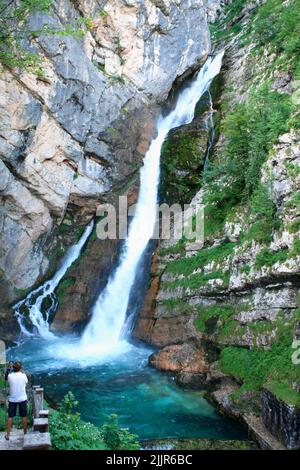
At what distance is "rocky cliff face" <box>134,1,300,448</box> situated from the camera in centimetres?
1151

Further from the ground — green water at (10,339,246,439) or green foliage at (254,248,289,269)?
green foliage at (254,248,289,269)

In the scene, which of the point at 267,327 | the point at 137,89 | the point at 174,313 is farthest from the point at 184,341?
the point at 137,89

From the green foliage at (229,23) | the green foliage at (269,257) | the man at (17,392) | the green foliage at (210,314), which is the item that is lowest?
the man at (17,392)

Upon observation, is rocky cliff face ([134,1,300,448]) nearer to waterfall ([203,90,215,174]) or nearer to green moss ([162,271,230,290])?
green moss ([162,271,230,290])

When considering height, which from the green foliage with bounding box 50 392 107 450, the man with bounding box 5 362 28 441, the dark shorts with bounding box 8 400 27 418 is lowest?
the green foliage with bounding box 50 392 107 450

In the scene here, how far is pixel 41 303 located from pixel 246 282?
32.3 ft

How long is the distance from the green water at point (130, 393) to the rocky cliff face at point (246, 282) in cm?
64

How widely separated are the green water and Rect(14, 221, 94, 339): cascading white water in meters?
1.66

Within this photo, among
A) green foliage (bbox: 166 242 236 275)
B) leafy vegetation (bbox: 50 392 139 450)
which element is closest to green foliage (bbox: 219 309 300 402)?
green foliage (bbox: 166 242 236 275)

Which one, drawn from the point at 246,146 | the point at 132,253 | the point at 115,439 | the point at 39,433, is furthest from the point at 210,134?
the point at 39,433

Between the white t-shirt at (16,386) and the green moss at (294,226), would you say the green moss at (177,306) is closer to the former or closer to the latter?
the green moss at (294,226)

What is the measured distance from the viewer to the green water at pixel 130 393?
11.0m

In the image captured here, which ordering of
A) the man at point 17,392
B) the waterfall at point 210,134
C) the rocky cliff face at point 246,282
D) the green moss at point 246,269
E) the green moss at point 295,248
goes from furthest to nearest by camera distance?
1. the waterfall at point 210,134
2. the green moss at point 246,269
3. the green moss at point 295,248
4. the rocky cliff face at point 246,282
5. the man at point 17,392

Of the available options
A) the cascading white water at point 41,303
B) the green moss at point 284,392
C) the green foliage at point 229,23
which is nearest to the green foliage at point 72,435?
the green moss at point 284,392
